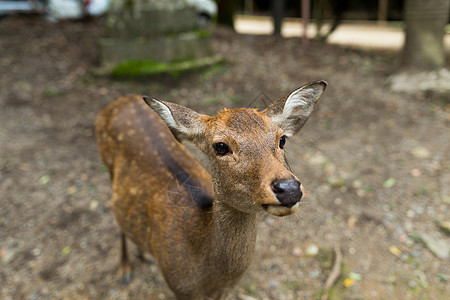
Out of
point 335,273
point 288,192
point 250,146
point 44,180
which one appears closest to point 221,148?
point 250,146

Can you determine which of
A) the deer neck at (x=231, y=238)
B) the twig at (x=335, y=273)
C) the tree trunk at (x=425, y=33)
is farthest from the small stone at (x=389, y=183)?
the tree trunk at (x=425, y=33)

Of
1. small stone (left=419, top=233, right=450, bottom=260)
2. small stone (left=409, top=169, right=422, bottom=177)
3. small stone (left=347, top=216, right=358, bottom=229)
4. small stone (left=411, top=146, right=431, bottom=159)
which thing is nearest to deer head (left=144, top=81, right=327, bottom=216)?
small stone (left=347, top=216, right=358, bottom=229)

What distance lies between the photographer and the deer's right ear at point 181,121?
1.92 m

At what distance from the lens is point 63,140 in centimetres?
469

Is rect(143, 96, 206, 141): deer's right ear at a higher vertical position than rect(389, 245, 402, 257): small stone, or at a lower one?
higher

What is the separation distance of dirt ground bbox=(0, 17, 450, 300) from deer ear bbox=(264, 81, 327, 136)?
337 mm

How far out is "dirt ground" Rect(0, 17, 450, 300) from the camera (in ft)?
9.93

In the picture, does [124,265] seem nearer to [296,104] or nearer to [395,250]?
[296,104]

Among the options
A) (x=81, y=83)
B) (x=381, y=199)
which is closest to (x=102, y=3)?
(x=81, y=83)

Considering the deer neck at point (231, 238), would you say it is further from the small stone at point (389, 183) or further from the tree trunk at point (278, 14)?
the tree trunk at point (278, 14)

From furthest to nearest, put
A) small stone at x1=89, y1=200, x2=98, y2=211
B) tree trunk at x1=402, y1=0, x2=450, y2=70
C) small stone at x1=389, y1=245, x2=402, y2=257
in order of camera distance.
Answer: tree trunk at x1=402, y1=0, x2=450, y2=70, small stone at x1=89, y1=200, x2=98, y2=211, small stone at x1=389, y1=245, x2=402, y2=257

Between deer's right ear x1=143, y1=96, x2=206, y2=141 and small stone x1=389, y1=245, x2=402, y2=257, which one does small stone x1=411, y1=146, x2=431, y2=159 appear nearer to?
small stone x1=389, y1=245, x2=402, y2=257

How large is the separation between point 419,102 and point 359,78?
107cm

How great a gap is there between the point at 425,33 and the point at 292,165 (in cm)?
363
